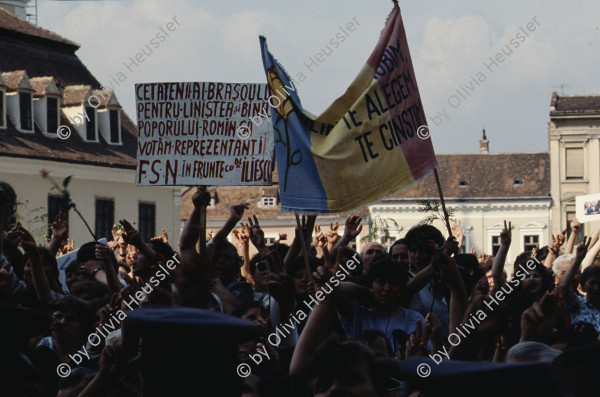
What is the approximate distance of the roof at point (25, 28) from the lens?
39.9 meters

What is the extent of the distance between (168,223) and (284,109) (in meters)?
36.5

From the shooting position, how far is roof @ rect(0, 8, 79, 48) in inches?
1572

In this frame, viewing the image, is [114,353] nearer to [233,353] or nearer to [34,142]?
[233,353]

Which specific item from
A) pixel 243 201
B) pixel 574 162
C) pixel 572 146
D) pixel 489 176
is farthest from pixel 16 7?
pixel 489 176

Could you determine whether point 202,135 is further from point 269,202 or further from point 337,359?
point 269,202

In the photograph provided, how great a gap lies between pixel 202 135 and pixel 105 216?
33.0 meters

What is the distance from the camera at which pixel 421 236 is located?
7902mm

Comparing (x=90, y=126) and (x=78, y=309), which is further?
(x=90, y=126)

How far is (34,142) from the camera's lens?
124 feet

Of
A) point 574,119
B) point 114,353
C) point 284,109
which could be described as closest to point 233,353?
point 114,353

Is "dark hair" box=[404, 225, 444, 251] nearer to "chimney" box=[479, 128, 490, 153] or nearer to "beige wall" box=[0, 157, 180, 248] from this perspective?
"beige wall" box=[0, 157, 180, 248]

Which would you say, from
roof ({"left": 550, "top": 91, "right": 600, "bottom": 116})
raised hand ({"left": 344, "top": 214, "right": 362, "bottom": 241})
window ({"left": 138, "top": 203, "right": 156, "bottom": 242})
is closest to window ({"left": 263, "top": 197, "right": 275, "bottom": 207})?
roof ({"left": 550, "top": 91, "right": 600, "bottom": 116})

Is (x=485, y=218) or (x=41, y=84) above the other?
(x=41, y=84)

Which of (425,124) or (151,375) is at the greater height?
(425,124)
